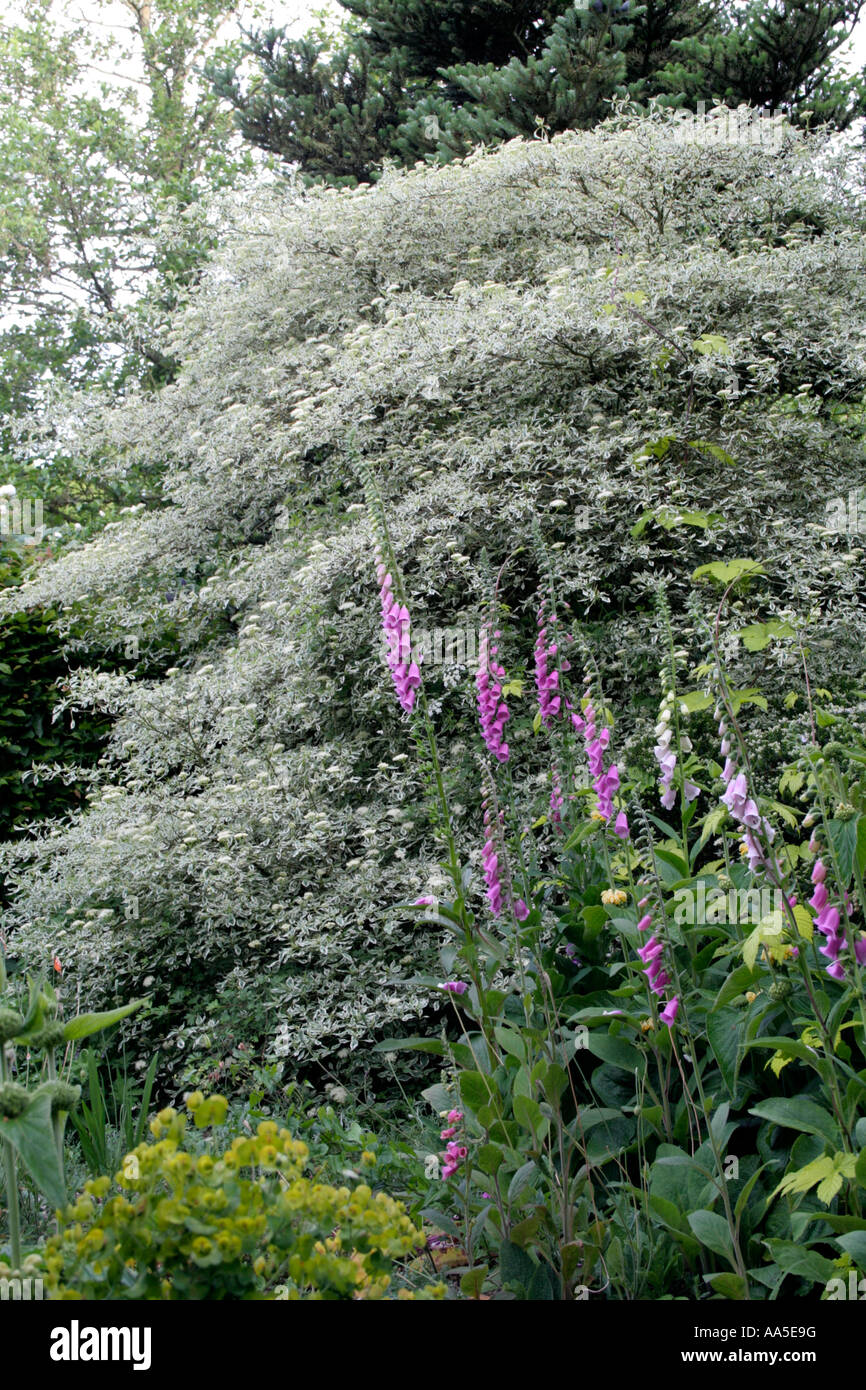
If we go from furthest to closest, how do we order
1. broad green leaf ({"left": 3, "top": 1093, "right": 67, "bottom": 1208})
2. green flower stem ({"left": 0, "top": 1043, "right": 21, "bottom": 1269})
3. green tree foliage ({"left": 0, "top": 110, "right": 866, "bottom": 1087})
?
1. green tree foliage ({"left": 0, "top": 110, "right": 866, "bottom": 1087})
2. green flower stem ({"left": 0, "top": 1043, "right": 21, "bottom": 1269})
3. broad green leaf ({"left": 3, "top": 1093, "right": 67, "bottom": 1208})

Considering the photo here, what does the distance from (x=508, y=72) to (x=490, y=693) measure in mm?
8065

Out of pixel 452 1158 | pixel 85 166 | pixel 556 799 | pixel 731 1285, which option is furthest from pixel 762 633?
pixel 85 166

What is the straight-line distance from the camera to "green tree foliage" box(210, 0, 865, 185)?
336 inches

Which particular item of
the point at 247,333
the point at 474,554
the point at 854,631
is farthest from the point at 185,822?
the point at 247,333

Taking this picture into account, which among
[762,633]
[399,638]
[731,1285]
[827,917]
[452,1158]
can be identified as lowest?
[731,1285]

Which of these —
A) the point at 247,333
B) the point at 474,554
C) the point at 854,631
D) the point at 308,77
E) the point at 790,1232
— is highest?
the point at 308,77

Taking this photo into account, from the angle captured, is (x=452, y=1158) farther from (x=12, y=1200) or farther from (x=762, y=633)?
(x=762, y=633)

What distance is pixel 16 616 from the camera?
5715 millimetres

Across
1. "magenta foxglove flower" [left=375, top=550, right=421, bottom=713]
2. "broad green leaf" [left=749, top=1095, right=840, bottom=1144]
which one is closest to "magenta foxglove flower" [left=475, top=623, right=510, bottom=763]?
"magenta foxglove flower" [left=375, top=550, right=421, bottom=713]

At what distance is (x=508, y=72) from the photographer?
8.66 meters

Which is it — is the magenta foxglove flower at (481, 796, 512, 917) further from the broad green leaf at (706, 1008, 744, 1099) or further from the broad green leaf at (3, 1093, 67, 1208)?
the broad green leaf at (3, 1093, 67, 1208)

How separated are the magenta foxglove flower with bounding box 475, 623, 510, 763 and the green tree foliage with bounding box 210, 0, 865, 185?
6.20 m

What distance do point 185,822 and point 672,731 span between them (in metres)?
2.50
